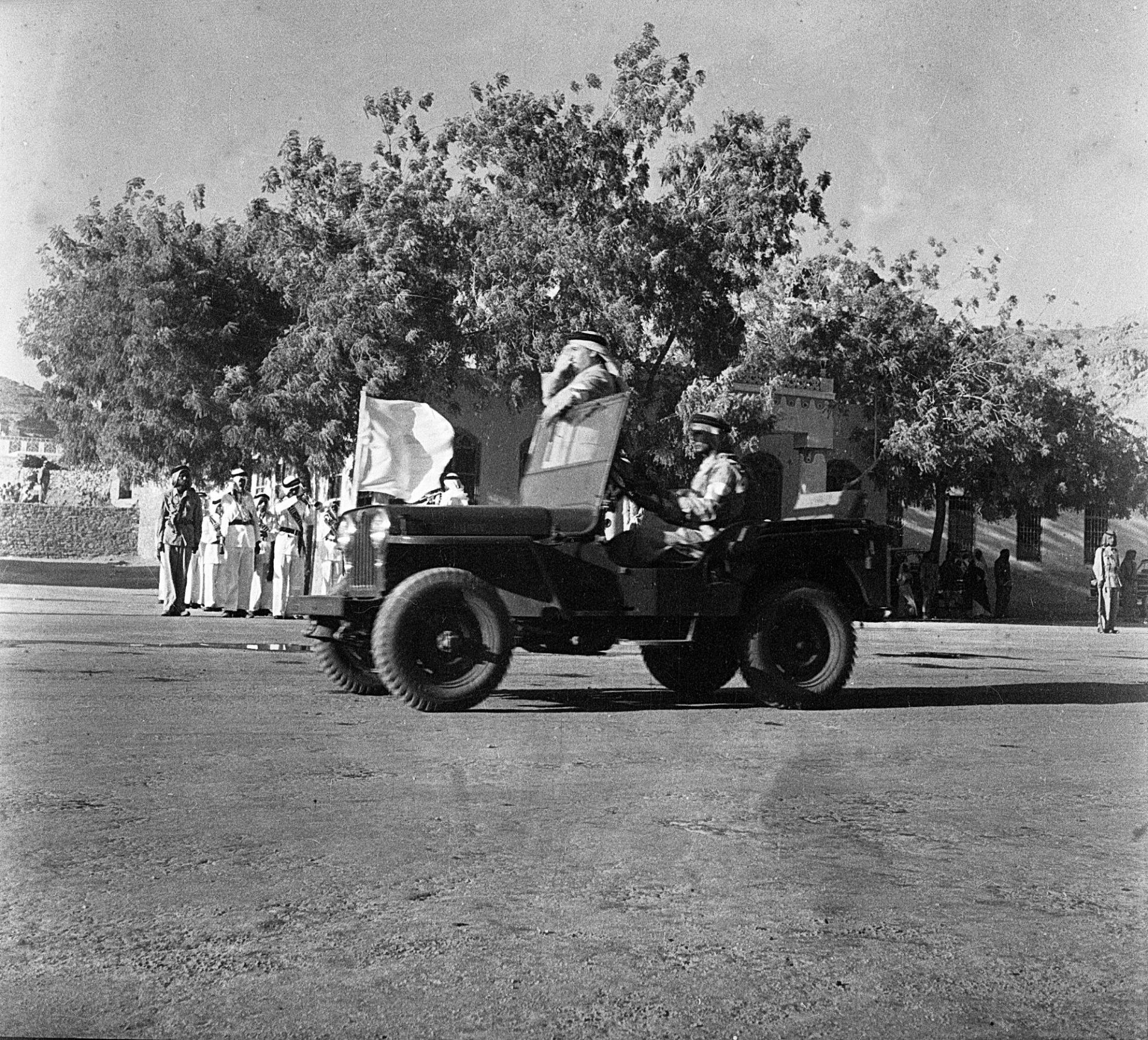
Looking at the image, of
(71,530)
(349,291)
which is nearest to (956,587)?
(349,291)

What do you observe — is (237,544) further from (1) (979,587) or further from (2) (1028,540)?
(2) (1028,540)

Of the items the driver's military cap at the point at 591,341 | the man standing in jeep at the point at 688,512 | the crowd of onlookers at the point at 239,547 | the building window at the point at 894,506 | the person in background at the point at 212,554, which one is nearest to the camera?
the man standing in jeep at the point at 688,512

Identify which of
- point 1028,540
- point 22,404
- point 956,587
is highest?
point 22,404

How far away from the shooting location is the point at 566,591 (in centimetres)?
849

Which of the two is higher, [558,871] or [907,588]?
[907,588]

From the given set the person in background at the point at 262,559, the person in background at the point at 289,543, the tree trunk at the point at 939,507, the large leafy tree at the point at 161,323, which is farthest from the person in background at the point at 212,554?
the tree trunk at the point at 939,507

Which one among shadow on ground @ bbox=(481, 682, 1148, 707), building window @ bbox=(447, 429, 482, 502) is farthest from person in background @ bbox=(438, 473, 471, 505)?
building window @ bbox=(447, 429, 482, 502)

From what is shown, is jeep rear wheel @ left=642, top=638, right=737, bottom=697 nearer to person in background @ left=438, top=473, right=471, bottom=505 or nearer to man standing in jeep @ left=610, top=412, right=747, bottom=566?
man standing in jeep @ left=610, top=412, right=747, bottom=566

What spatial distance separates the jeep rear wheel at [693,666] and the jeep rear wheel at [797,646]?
0.66 meters

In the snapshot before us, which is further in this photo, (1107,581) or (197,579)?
(1107,581)

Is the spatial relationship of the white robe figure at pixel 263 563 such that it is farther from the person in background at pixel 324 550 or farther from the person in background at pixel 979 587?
the person in background at pixel 979 587

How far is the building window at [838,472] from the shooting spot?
32.7m

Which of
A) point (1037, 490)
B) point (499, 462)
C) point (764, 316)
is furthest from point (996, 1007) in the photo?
point (1037, 490)

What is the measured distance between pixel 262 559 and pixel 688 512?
10.4 metres
